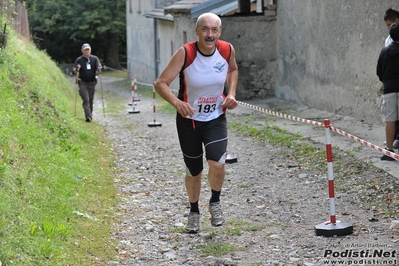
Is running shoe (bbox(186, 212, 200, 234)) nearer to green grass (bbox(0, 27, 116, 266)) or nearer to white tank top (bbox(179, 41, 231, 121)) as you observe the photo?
green grass (bbox(0, 27, 116, 266))

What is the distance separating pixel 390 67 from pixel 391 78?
0.15m

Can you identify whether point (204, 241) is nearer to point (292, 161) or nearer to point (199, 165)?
point (199, 165)

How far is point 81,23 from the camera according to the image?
49.2 metres

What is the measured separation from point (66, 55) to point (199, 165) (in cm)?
4855

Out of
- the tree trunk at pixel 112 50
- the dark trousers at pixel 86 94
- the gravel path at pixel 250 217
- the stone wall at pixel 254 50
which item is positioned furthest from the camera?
the tree trunk at pixel 112 50

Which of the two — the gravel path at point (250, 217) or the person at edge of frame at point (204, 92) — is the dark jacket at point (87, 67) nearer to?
the gravel path at point (250, 217)

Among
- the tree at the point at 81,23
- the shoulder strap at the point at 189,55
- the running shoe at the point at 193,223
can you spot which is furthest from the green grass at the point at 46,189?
the tree at the point at 81,23

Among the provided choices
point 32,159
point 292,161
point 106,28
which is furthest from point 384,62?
point 106,28

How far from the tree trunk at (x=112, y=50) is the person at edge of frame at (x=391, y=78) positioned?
43439 mm

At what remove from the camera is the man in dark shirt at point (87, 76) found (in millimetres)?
18234

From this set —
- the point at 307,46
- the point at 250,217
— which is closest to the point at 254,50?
the point at 307,46

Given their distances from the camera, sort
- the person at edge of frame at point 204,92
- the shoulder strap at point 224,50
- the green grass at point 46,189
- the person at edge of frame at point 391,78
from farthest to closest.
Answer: the person at edge of frame at point 391,78, the shoulder strap at point 224,50, the person at edge of frame at point 204,92, the green grass at point 46,189

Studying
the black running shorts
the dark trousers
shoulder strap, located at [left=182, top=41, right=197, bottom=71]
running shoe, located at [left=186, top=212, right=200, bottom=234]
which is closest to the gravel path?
running shoe, located at [left=186, top=212, right=200, bottom=234]

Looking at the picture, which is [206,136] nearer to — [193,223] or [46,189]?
[193,223]
